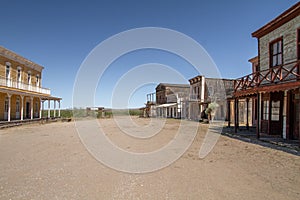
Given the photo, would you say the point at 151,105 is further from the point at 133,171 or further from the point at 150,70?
the point at 133,171

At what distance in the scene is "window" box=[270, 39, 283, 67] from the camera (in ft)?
34.4

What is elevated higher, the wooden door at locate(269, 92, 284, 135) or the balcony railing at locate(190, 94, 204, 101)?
the balcony railing at locate(190, 94, 204, 101)

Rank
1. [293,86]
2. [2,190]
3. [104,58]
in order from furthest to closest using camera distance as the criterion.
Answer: [104,58] < [293,86] < [2,190]

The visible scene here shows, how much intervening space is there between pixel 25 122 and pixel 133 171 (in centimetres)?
1848

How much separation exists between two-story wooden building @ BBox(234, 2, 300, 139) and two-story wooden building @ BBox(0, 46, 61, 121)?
60.5 feet

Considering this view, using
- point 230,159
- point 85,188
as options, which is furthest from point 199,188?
point 230,159

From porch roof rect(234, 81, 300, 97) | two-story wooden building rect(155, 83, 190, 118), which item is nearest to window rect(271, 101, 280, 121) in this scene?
porch roof rect(234, 81, 300, 97)

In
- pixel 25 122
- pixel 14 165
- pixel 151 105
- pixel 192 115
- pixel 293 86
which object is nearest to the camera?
pixel 14 165

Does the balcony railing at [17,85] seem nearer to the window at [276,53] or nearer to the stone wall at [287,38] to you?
the stone wall at [287,38]

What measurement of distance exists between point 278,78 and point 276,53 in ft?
9.12

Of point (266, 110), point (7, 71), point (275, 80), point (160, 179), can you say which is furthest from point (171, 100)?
point (160, 179)

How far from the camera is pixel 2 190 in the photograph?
3654 millimetres

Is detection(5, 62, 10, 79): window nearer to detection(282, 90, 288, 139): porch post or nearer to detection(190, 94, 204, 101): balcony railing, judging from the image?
detection(190, 94, 204, 101): balcony railing

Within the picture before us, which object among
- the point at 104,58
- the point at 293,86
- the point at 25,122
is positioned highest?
the point at 104,58
